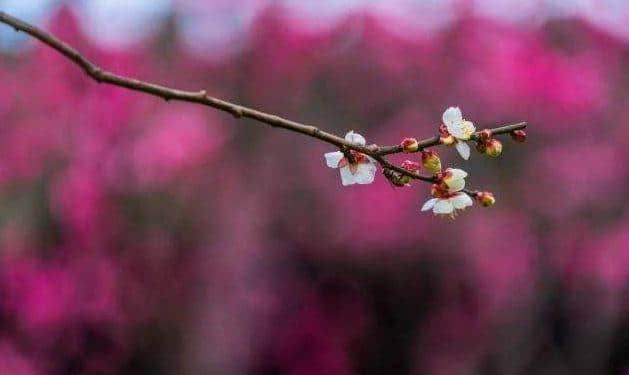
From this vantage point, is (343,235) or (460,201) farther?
(343,235)

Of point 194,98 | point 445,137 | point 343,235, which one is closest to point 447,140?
point 445,137

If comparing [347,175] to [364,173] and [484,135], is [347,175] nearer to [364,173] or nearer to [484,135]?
[364,173]

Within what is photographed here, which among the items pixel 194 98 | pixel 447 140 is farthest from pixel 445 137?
pixel 194 98

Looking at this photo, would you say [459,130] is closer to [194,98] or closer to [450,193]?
[450,193]

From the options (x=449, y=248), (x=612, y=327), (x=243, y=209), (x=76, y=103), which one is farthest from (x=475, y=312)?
(x=76, y=103)

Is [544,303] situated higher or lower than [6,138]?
lower

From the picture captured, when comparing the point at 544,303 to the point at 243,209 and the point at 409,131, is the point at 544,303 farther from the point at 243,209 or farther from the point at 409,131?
the point at 243,209

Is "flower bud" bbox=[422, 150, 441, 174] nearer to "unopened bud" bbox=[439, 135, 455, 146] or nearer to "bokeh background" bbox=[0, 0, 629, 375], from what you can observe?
"unopened bud" bbox=[439, 135, 455, 146]
